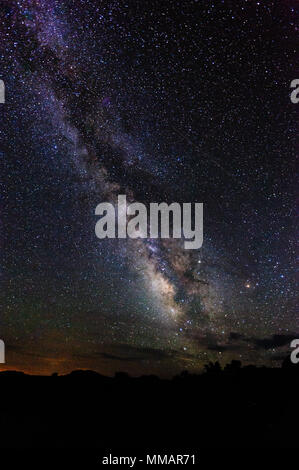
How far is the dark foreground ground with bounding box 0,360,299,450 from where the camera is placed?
994cm

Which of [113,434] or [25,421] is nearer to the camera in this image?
[113,434]

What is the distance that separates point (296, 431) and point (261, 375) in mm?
5261

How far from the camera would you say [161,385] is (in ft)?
50.1

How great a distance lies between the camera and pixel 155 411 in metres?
12.1

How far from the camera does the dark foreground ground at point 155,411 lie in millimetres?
9938

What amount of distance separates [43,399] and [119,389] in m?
3.03
